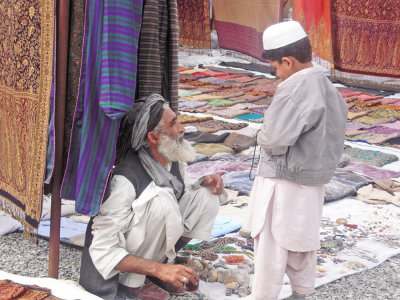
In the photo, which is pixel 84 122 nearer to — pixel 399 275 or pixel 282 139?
pixel 282 139

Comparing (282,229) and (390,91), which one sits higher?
(282,229)

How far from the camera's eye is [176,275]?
2873mm

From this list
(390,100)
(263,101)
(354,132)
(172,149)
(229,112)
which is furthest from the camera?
(390,100)

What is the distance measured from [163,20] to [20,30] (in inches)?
28.7

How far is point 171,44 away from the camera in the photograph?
3340 mm

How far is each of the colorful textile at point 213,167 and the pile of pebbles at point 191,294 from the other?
1782mm

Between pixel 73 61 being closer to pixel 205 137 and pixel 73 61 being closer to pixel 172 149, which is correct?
pixel 172 149

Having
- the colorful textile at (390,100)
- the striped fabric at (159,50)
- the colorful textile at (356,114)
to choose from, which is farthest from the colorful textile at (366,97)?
the striped fabric at (159,50)

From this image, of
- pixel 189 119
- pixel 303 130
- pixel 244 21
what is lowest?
pixel 189 119

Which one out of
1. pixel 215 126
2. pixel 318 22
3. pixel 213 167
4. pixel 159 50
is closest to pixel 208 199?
pixel 159 50

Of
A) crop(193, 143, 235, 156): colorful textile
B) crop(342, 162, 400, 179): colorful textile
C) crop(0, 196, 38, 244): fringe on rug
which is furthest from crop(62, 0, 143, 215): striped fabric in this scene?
crop(342, 162, 400, 179): colorful textile

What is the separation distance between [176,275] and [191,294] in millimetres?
378

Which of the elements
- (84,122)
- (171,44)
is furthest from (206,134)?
(84,122)

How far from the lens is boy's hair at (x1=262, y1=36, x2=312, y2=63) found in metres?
2.79
